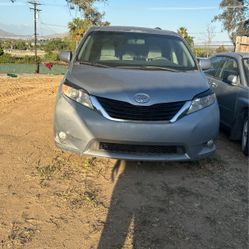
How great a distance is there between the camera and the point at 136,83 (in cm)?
487

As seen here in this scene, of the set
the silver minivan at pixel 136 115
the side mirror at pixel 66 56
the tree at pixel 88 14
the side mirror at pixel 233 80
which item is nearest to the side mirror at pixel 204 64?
the side mirror at pixel 233 80

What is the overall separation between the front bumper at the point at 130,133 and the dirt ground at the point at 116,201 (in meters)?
0.29

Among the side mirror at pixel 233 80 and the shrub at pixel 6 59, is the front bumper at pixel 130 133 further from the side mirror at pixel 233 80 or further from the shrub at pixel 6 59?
the shrub at pixel 6 59

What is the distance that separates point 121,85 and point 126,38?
1669 mm

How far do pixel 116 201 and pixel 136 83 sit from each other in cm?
147

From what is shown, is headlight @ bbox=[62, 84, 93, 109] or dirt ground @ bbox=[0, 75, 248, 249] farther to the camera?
Result: headlight @ bbox=[62, 84, 93, 109]

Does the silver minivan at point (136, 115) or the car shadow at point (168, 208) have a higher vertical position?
the silver minivan at point (136, 115)

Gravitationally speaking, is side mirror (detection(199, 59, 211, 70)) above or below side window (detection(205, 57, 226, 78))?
above

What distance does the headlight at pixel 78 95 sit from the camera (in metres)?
4.71

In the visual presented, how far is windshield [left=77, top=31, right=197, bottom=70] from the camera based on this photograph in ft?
19.0

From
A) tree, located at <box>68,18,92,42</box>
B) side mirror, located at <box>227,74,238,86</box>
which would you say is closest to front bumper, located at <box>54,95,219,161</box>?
side mirror, located at <box>227,74,238,86</box>

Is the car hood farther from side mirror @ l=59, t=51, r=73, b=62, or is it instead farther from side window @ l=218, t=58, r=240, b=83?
side window @ l=218, t=58, r=240, b=83

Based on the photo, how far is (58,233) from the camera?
3400 mm

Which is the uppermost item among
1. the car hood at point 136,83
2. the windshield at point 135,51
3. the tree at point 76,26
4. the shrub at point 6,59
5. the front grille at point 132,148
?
the windshield at point 135,51
